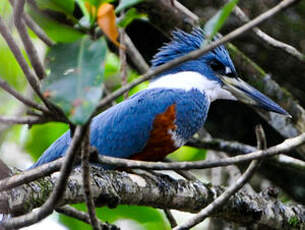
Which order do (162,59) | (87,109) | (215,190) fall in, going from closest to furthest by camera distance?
(87,109)
(215,190)
(162,59)

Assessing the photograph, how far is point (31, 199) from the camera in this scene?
2.76 m

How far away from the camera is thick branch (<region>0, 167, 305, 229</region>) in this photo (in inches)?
109

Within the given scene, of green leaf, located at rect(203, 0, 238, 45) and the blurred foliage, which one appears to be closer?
green leaf, located at rect(203, 0, 238, 45)

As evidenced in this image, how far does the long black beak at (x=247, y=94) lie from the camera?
4.39m

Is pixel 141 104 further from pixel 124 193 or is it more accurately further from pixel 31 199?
Result: pixel 31 199

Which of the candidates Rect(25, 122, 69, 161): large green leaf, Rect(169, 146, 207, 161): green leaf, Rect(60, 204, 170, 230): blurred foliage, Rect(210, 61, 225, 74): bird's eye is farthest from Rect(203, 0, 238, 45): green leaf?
Rect(169, 146, 207, 161): green leaf

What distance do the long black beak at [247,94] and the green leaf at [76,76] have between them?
2476 mm

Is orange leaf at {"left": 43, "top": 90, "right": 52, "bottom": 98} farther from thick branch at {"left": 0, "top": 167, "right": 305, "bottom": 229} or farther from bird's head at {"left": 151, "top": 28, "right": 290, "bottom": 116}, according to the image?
bird's head at {"left": 151, "top": 28, "right": 290, "bottom": 116}

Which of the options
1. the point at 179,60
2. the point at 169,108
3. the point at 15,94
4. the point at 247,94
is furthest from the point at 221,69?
the point at 179,60

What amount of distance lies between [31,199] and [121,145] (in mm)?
1534

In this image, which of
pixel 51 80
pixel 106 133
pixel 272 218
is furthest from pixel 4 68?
pixel 51 80

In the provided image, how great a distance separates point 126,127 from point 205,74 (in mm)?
803

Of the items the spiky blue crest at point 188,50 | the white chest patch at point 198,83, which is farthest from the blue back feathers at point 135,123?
the spiky blue crest at point 188,50

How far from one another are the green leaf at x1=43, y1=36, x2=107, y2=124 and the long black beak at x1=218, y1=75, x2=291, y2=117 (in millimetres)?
2476
